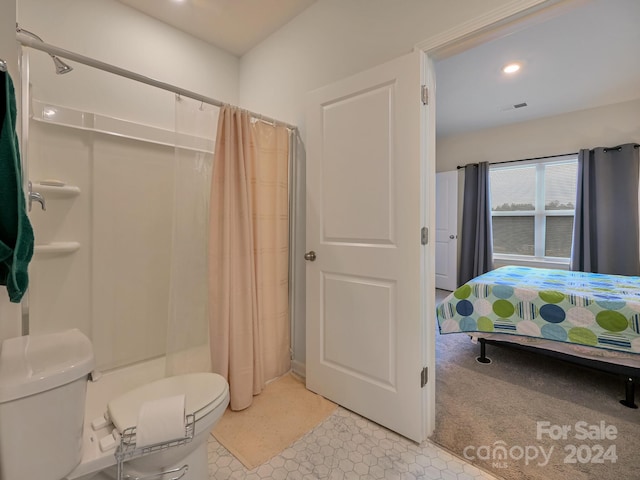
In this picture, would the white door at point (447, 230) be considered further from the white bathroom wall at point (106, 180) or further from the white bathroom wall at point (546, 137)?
the white bathroom wall at point (106, 180)

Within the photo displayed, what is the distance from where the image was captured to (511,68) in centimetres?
271

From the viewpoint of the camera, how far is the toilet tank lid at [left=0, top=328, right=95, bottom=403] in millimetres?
749

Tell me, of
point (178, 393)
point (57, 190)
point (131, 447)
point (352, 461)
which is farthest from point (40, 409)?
point (57, 190)

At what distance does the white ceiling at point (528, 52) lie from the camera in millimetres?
2035

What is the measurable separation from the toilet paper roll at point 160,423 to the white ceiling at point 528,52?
2398mm

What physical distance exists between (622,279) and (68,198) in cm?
434

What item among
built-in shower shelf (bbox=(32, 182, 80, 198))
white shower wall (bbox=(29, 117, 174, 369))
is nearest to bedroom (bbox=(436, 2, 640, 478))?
white shower wall (bbox=(29, 117, 174, 369))

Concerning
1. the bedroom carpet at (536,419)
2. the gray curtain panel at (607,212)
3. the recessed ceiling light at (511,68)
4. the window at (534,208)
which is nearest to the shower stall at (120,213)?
the bedroom carpet at (536,419)

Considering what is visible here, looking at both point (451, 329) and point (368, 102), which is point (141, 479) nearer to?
point (368, 102)

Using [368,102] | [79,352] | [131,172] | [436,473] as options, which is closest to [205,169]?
[131,172]

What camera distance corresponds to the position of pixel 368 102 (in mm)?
1629

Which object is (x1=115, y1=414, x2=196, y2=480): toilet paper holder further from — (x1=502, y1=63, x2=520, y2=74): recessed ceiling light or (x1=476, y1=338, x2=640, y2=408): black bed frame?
(x1=502, y1=63, x2=520, y2=74): recessed ceiling light

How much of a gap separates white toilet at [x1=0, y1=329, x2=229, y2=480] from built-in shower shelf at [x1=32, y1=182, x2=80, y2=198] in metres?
1.06

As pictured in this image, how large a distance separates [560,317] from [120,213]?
3.13m
